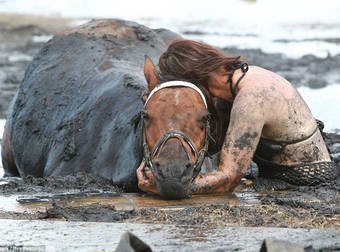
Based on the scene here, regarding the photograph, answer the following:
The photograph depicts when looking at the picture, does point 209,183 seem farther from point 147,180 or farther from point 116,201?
point 116,201

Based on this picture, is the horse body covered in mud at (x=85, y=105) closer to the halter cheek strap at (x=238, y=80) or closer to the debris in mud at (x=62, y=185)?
the debris in mud at (x=62, y=185)

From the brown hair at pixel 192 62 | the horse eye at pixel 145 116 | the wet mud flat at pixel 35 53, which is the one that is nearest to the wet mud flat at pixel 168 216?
the horse eye at pixel 145 116

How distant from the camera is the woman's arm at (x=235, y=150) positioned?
16.7 ft

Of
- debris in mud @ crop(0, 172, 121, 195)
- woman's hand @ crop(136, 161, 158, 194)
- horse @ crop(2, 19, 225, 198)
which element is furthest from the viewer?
debris in mud @ crop(0, 172, 121, 195)

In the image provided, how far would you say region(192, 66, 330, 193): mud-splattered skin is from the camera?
5.10 metres

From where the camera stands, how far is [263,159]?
5641 mm

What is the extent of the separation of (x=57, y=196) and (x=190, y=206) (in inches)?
43.5

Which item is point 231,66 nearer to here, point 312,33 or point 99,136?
point 99,136

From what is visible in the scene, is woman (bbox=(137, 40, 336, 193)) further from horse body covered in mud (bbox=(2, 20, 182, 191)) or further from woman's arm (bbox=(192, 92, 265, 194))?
horse body covered in mud (bbox=(2, 20, 182, 191))

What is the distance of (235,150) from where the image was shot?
5098 millimetres

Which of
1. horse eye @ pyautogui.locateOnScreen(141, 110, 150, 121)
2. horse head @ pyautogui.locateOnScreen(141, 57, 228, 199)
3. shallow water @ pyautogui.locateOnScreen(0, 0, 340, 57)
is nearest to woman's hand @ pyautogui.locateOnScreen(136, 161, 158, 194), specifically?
horse head @ pyautogui.locateOnScreen(141, 57, 228, 199)

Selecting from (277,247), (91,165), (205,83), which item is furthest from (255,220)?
(91,165)

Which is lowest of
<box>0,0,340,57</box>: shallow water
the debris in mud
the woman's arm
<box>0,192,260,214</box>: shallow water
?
<box>0,0,340,57</box>: shallow water

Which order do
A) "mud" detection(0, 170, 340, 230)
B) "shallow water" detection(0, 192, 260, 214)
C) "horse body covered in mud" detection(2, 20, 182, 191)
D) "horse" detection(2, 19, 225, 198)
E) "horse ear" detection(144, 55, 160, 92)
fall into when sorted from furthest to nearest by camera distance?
"horse body covered in mud" detection(2, 20, 182, 191) → "horse ear" detection(144, 55, 160, 92) → "horse" detection(2, 19, 225, 198) → "shallow water" detection(0, 192, 260, 214) → "mud" detection(0, 170, 340, 230)
